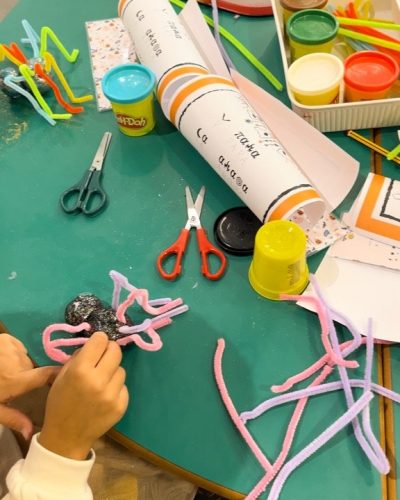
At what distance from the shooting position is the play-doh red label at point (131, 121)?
82 centimetres

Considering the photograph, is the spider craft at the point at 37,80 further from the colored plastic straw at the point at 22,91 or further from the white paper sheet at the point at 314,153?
the white paper sheet at the point at 314,153

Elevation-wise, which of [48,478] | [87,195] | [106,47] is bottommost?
[48,478]

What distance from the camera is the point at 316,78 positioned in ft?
2.63

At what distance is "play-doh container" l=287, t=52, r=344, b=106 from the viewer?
78cm

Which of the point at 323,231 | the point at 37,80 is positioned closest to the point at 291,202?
the point at 323,231

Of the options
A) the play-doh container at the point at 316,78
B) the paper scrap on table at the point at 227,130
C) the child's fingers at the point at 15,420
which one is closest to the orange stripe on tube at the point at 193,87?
the paper scrap on table at the point at 227,130

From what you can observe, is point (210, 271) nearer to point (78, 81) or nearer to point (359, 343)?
point (359, 343)

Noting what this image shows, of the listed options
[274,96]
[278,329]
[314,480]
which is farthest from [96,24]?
[314,480]

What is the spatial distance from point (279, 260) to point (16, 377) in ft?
1.11

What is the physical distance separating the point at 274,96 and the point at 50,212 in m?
0.41

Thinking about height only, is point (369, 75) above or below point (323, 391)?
above

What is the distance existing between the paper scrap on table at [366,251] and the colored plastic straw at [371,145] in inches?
6.0

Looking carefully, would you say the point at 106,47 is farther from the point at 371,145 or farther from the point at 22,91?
the point at 371,145

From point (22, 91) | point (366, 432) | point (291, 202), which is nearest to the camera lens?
point (366, 432)
